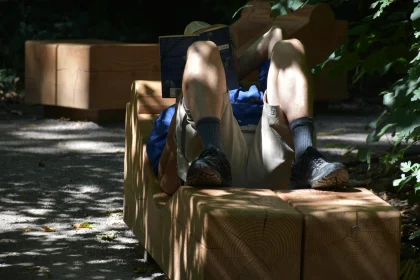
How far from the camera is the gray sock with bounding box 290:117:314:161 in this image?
3.92 m

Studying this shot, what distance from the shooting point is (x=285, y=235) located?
3348 millimetres

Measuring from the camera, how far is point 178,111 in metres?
4.18

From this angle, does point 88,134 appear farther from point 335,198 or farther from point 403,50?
point 335,198

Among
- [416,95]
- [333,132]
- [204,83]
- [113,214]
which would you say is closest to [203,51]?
[204,83]

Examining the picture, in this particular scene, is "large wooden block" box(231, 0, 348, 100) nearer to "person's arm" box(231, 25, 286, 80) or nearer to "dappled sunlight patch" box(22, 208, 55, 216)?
"dappled sunlight patch" box(22, 208, 55, 216)

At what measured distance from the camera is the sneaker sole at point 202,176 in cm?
366

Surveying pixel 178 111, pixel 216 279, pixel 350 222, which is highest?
pixel 178 111

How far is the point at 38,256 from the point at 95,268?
39 centimetres

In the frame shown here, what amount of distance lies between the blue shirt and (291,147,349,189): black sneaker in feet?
2.28

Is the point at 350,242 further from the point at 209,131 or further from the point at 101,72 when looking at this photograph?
the point at 101,72

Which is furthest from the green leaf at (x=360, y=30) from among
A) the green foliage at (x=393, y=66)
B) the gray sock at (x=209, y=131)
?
the gray sock at (x=209, y=131)

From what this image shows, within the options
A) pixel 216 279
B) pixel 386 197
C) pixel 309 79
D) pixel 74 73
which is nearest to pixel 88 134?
pixel 74 73

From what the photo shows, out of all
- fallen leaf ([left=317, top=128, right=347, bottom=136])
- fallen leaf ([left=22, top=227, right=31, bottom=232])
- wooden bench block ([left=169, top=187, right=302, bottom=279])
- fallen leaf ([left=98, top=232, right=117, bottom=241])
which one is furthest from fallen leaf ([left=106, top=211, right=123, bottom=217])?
fallen leaf ([left=317, top=128, right=347, bottom=136])

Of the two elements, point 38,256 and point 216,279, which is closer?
point 216,279
